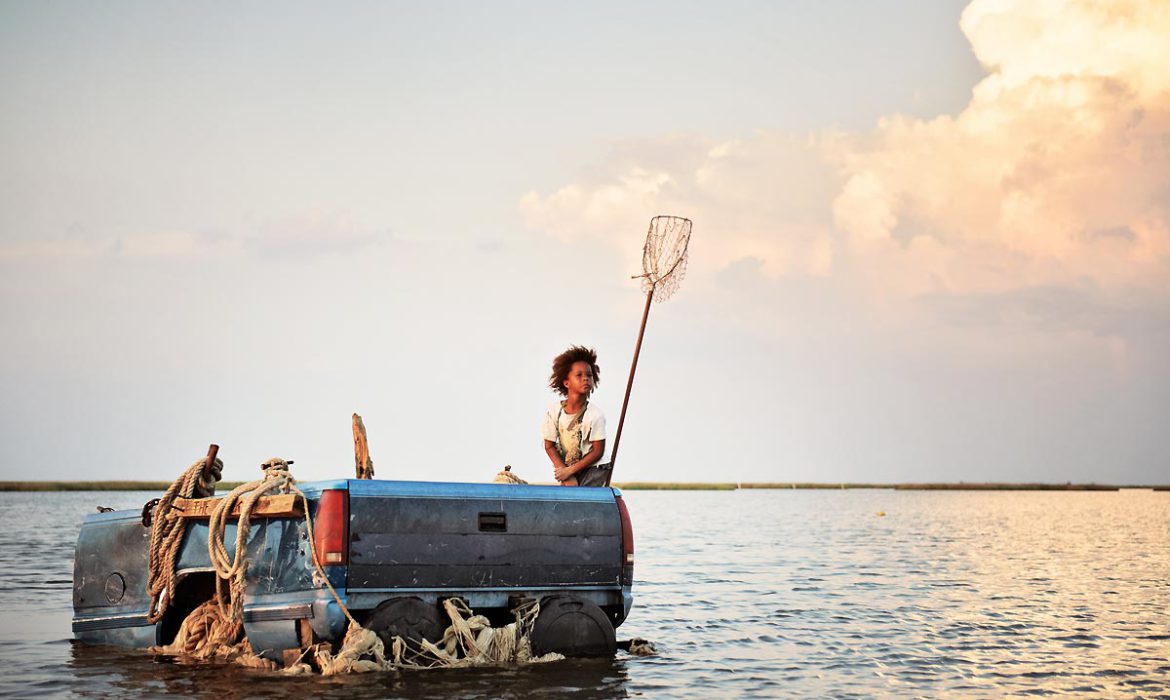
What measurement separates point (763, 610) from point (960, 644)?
3575mm

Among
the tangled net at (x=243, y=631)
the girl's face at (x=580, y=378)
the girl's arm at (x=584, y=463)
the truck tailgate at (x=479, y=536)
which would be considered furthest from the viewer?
the girl's face at (x=580, y=378)

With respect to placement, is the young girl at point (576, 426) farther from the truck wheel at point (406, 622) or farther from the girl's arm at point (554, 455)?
the truck wheel at point (406, 622)

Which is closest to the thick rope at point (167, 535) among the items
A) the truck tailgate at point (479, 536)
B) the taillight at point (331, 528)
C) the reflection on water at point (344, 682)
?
the reflection on water at point (344, 682)

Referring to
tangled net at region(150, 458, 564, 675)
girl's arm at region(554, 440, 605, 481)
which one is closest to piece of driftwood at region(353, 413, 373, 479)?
tangled net at region(150, 458, 564, 675)

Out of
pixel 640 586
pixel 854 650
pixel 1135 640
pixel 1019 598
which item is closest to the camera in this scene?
pixel 854 650

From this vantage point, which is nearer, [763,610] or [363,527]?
[363,527]

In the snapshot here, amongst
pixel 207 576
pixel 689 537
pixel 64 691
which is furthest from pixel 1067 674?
pixel 689 537

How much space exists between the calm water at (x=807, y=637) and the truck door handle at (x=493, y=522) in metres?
1.07

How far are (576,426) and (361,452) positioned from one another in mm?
2204

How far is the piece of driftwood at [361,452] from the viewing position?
Result: 949 centimetres

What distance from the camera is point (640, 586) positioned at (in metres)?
19.0

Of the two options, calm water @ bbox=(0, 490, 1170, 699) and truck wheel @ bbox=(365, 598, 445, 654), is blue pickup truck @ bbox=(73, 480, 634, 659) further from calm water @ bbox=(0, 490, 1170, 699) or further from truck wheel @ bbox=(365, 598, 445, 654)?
calm water @ bbox=(0, 490, 1170, 699)

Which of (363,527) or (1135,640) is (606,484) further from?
(1135,640)

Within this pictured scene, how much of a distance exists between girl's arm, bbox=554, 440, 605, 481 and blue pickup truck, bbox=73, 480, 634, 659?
0.74 meters
